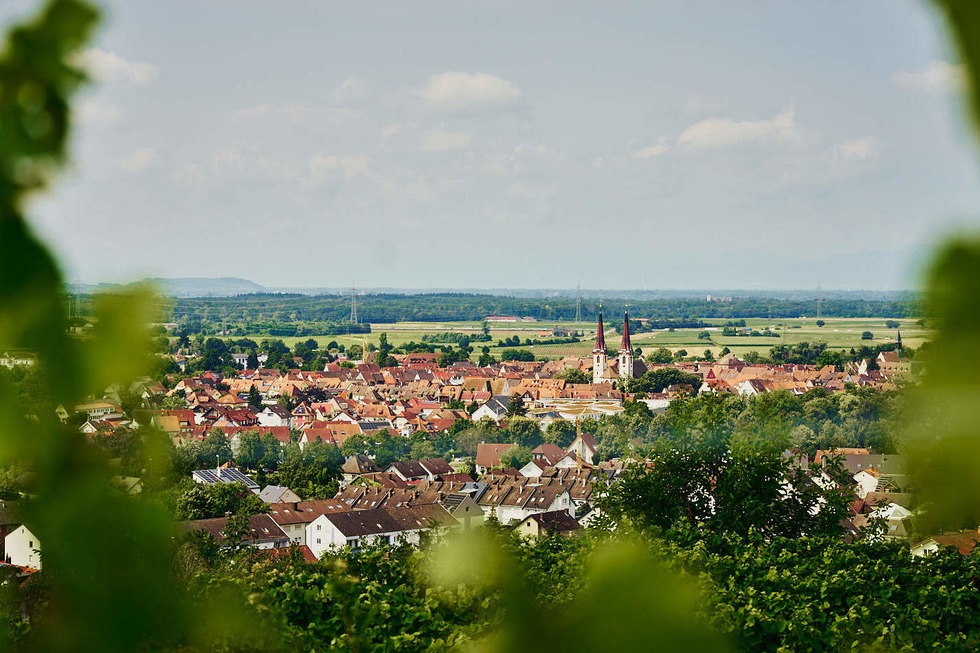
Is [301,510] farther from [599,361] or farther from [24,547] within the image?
[599,361]

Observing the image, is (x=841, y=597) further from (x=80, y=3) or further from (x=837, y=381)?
(x=837, y=381)

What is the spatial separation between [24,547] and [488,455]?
26.5m

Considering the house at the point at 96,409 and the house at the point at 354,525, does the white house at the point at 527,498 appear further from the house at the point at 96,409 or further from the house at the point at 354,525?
the house at the point at 96,409

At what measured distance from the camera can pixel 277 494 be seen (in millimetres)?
20844

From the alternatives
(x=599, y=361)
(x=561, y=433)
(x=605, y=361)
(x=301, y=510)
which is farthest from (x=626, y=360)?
(x=301, y=510)

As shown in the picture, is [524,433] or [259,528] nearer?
[259,528]

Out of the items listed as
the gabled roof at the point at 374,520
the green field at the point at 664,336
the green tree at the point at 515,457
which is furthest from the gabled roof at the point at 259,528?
the green field at the point at 664,336

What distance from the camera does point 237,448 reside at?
2631 cm

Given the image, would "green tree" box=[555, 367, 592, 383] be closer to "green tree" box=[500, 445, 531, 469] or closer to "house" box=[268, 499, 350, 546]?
"green tree" box=[500, 445, 531, 469]

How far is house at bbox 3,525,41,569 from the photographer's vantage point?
273 mm

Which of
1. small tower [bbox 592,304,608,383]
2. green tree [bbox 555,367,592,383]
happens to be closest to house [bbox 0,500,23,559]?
green tree [bbox 555,367,592,383]

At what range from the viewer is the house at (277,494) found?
20297mm

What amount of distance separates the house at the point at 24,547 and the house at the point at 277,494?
20371 millimetres

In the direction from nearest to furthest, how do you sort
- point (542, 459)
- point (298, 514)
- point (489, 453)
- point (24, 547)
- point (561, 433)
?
point (24, 547) → point (298, 514) → point (542, 459) → point (489, 453) → point (561, 433)
